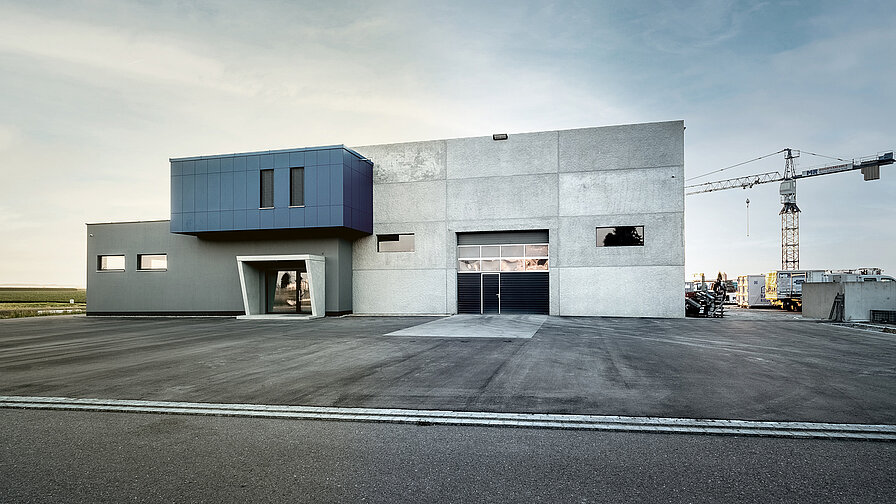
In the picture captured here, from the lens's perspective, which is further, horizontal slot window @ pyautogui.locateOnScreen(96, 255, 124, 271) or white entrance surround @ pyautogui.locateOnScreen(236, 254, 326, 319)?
horizontal slot window @ pyautogui.locateOnScreen(96, 255, 124, 271)

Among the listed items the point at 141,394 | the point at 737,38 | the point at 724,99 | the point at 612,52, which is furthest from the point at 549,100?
the point at 141,394

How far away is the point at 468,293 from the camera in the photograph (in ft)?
77.6

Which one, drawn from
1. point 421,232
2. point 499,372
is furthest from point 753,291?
point 499,372

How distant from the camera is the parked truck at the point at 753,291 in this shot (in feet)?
129

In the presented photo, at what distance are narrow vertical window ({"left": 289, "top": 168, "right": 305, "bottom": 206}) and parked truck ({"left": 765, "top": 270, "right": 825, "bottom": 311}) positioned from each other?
3216 centimetres

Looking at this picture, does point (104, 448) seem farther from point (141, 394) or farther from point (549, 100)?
point (549, 100)

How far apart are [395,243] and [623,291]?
1139cm

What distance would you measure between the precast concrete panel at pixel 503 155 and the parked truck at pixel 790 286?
21711 mm

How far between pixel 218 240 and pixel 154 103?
24.3 ft

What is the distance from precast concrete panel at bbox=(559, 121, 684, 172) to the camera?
21344 millimetres

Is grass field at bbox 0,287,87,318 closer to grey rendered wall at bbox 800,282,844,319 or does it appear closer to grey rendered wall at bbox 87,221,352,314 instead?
grey rendered wall at bbox 87,221,352,314

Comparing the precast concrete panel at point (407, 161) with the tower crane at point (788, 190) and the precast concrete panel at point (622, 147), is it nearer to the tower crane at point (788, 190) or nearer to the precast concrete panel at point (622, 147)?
the precast concrete panel at point (622, 147)

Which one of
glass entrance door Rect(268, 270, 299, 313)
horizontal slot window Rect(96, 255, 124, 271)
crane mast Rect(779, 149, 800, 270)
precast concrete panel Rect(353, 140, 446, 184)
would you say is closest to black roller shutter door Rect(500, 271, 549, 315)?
precast concrete panel Rect(353, 140, 446, 184)

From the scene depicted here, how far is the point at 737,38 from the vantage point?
19.0 m
